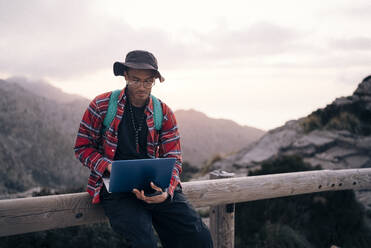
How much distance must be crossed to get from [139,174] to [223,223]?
5.02ft

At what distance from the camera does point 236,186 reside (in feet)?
10.9

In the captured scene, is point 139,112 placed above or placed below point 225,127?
above

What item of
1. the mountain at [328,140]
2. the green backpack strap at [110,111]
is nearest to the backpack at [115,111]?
the green backpack strap at [110,111]

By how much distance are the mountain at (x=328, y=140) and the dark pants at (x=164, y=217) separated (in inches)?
321

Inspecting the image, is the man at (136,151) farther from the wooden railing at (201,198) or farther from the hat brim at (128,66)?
the wooden railing at (201,198)

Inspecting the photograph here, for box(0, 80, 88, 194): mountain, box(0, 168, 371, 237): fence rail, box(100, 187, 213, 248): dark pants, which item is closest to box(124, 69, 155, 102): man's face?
box(100, 187, 213, 248): dark pants

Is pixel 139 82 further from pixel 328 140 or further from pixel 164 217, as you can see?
pixel 328 140

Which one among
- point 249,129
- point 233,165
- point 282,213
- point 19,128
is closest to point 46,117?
point 19,128

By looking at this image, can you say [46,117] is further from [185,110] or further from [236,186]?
[185,110]

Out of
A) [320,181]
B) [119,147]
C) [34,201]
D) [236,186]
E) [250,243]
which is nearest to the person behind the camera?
[34,201]

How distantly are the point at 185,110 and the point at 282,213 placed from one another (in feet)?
135

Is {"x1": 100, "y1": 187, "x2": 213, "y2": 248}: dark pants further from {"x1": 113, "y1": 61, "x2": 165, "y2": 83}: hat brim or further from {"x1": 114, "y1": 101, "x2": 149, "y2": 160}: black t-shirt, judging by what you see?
{"x1": 113, "y1": 61, "x2": 165, "y2": 83}: hat brim

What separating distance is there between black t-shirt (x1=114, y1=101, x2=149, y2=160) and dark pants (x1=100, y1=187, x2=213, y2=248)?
0.31 meters

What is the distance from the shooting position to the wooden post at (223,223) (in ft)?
11.3
